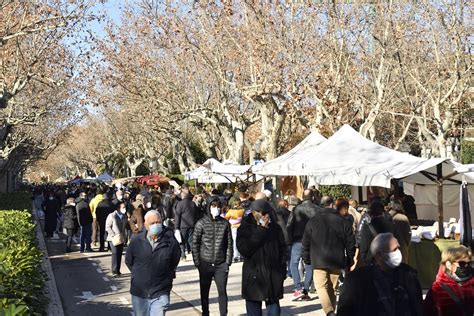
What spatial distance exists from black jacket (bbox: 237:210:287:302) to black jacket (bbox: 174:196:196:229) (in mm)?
8288

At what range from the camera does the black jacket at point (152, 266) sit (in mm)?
7883

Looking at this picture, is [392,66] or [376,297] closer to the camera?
[376,297]

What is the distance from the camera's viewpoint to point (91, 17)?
20859 millimetres

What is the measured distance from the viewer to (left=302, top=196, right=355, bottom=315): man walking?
931 cm

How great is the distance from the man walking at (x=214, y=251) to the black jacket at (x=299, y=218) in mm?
2733

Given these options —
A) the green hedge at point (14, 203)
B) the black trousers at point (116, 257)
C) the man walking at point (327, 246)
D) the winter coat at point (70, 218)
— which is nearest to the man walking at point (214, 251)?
the man walking at point (327, 246)

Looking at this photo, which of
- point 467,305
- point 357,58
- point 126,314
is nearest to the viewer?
point 467,305

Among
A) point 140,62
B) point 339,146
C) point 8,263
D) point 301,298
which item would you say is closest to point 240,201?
point 339,146

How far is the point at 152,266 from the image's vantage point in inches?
311

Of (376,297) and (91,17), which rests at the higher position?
(91,17)

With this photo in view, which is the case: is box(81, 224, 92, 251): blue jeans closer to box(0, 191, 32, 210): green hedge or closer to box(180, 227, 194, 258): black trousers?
box(180, 227, 194, 258): black trousers

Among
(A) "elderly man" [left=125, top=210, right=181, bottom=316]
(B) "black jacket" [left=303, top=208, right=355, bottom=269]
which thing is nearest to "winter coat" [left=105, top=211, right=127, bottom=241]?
(B) "black jacket" [left=303, top=208, right=355, bottom=269]

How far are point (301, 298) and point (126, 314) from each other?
2.64m

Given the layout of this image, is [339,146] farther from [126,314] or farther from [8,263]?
[8,263]
